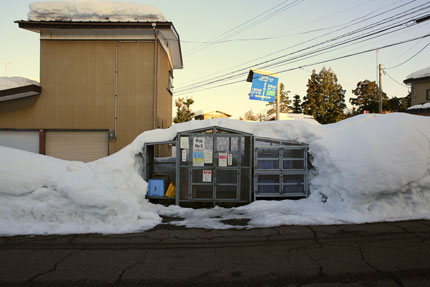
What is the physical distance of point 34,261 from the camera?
4.60m

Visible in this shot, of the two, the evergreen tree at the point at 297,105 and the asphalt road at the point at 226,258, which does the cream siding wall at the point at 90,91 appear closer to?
the asphalt road at the point at 226,258

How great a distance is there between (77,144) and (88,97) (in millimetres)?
2491

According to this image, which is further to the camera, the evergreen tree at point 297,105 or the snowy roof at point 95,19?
the evergreen tree at point 297,105

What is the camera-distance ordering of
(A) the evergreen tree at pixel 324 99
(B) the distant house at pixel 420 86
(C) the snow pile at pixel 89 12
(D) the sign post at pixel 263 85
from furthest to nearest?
(A) the evergreen tree at pixel 324 99 < (B) the distant house at pixel 420 86 < (D) the sign post at pixel 263 85 < (C) the snow pile at pixel 89 12

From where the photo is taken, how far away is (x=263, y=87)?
1705 cm

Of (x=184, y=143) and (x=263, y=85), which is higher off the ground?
(x=263, y=85)

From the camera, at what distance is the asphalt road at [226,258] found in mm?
3951

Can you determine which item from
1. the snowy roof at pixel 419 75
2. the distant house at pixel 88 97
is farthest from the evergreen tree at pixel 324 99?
the distant house at pixel 88 97

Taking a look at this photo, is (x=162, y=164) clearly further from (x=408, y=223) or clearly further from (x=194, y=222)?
(x=408, y=223)

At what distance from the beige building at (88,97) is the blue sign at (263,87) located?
599 cm

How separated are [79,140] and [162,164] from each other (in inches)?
247

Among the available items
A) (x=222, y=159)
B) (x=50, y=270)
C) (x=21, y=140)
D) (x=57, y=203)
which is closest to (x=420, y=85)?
(x=222, y=159)

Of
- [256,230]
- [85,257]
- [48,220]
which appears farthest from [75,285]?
[256,230]

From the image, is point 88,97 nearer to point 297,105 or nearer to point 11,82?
point 11,82
